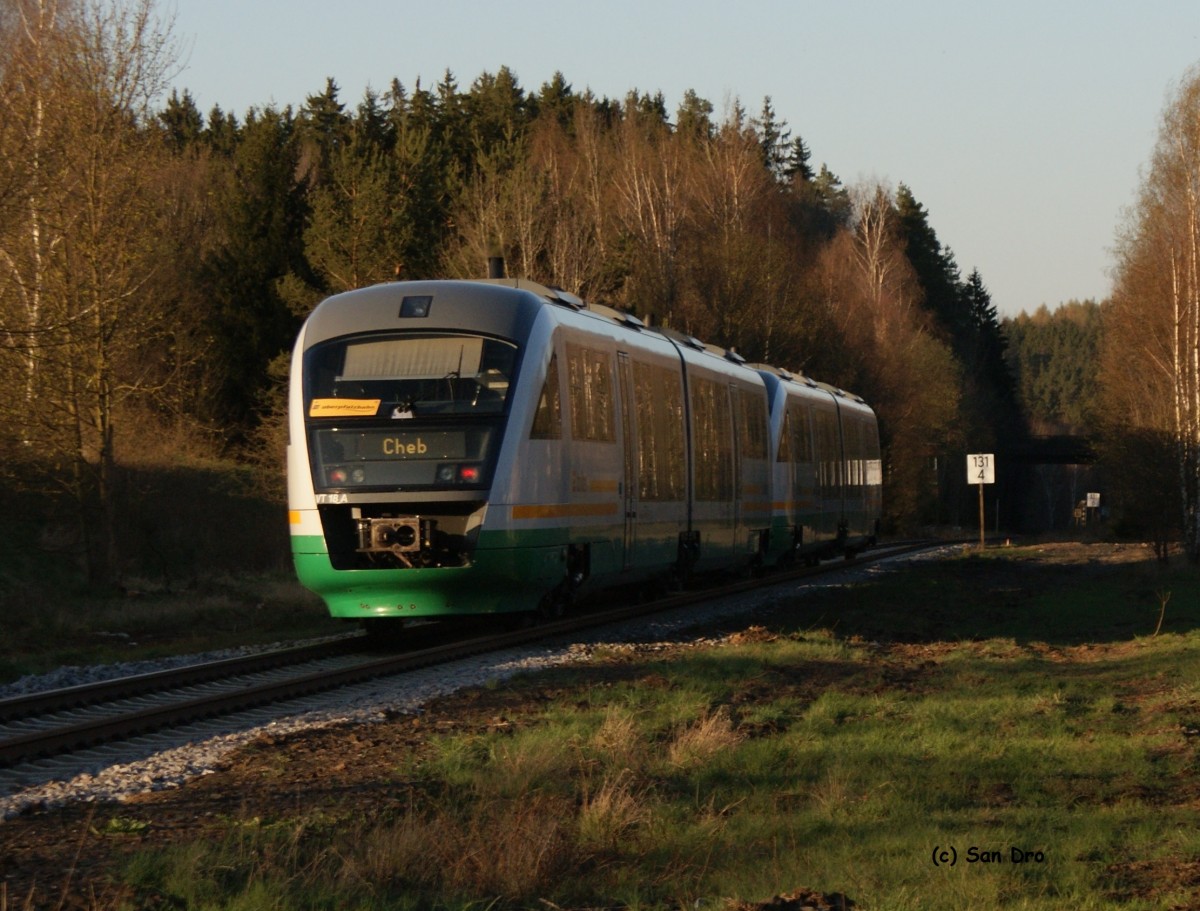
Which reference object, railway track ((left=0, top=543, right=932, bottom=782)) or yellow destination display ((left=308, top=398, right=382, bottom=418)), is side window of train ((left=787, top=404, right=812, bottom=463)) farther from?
yellow destination display ((left=308, top=398, right=382, bottom=418))

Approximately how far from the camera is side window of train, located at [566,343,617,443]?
17.1m

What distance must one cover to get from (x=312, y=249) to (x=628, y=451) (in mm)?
26836

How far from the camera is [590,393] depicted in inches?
698

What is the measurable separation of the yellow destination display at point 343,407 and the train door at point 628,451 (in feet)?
14.3

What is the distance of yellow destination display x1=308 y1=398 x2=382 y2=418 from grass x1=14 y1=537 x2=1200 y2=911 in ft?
11.3

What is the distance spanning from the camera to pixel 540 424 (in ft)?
52.4

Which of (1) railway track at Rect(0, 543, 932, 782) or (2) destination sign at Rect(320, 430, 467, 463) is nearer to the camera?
(1) railway track at Rect(0, 543, 932, 782)

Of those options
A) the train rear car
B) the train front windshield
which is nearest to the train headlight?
the train front windshield

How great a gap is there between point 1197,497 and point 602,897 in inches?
1472

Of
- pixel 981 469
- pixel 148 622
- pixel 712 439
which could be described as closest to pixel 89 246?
pixel 148 622

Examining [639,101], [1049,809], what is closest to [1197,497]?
[1049,809]

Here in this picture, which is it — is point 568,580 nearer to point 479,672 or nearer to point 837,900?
point 479,672

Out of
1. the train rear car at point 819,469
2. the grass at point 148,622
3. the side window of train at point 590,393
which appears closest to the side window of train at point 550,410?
the side window of train at point 590,393

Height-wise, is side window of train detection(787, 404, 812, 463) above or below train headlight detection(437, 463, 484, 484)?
above
